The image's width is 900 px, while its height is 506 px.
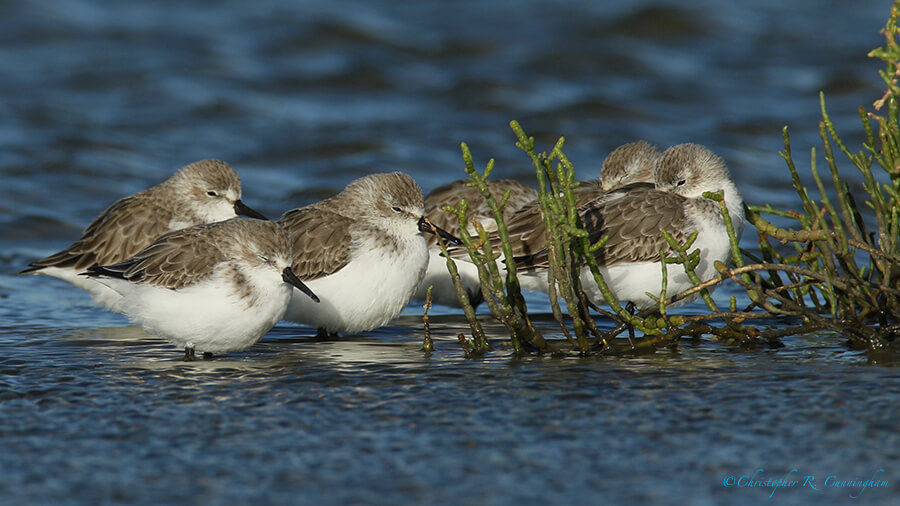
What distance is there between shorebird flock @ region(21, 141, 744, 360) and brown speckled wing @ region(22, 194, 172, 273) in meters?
0.01

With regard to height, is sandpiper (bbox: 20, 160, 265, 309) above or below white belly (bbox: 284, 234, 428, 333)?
above

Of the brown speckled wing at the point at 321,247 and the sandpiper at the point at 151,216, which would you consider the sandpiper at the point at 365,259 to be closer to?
the brown speckled wing at the point at 321,247

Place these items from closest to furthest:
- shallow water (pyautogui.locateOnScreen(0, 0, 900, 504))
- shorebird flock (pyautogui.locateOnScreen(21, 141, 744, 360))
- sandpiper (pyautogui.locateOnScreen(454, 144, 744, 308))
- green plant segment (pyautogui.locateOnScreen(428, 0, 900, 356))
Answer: shallow water (pyautogui.locateOnScreen(0, 0, 900, 504)), green plant segment (pyautogui.locateOnScreen(428, 0, 900, 356)), shorebird flock (pyautogui.locateOnScreen(21, 141, 744, 360)), sandpiper (pyautogui.locateOnScreen(454, 144, 744, 308))

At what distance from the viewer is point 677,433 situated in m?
5.31

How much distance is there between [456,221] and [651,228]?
2304 mm

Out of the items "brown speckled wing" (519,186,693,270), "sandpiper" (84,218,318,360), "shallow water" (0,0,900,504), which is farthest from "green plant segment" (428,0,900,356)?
"sandpiper" (84,218,318,360)

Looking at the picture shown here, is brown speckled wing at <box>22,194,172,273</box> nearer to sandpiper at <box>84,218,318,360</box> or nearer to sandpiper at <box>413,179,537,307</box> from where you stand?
sandpiper at <box>84,218,318,360</box>

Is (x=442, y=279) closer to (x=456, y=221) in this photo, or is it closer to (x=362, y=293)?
(x=456, y=221)

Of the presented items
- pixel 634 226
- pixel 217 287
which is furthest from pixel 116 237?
pixel 634 226

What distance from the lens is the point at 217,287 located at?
684 cm

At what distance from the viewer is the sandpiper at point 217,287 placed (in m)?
6.79

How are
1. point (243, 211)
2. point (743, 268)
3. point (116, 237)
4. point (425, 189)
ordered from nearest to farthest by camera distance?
point (743, 268)
point (116, 237)
point (243, 211)
point (425, 189)

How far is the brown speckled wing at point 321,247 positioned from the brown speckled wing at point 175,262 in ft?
2.77

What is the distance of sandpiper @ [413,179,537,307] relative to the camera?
30.6ft
